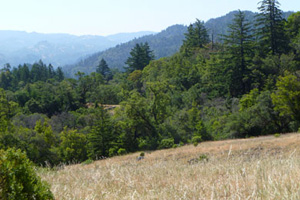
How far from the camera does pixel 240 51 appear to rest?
4191cm

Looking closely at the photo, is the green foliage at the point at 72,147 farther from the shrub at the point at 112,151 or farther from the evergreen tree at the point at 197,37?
the evergreen tree at the point at 197,37

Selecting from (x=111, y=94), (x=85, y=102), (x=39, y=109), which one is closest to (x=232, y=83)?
(x=111, y=94)

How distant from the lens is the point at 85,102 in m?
71.1

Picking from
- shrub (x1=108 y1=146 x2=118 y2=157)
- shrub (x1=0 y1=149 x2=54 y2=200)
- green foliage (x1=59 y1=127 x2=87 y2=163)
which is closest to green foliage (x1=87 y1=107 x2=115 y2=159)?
shrub (x1=108 y1=146 x2=118 y2=157)

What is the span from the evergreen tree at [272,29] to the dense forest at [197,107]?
0.50 ft

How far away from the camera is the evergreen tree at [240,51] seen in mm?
41375

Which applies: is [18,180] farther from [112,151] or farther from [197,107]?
[197,107]

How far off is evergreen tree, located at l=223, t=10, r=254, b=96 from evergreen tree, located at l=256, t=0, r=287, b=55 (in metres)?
2.52

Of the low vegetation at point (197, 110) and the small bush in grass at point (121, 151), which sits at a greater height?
the low vegetation at point (197, 110)

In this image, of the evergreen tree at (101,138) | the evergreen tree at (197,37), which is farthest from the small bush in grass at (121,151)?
the evergreen tree at (197,37)

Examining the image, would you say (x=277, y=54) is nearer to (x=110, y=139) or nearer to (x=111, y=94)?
(x=110, y=139)

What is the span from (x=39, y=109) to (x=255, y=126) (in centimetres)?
5323

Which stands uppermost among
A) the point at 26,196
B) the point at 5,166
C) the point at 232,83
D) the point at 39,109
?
the point at 5,166

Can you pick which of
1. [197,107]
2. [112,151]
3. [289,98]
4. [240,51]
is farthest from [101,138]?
[240,51]
